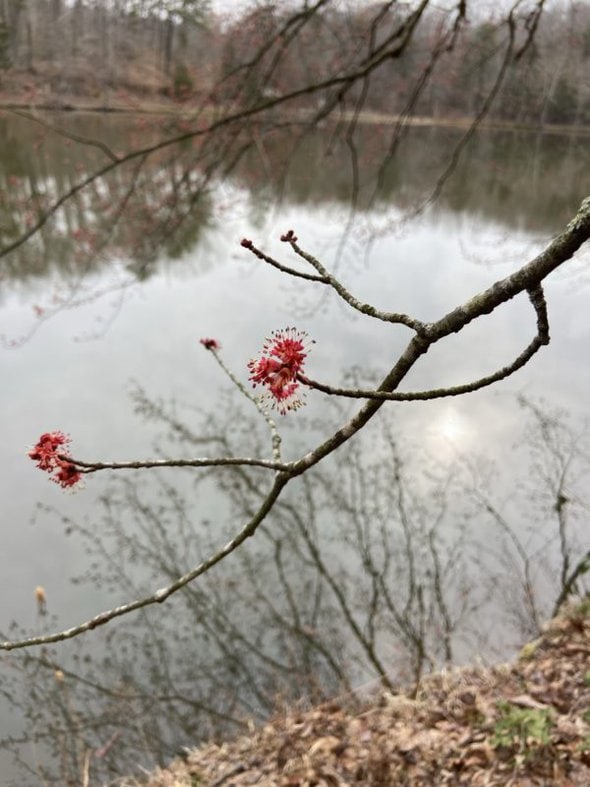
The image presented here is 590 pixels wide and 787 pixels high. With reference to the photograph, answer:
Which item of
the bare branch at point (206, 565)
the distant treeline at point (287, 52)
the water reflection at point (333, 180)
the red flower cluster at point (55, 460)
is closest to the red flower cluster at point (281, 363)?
the bare branch at point (206, 565)

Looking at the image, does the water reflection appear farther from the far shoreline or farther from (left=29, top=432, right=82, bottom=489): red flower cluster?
(left=29, top=432, right=82, bottom=489): red flower cluster

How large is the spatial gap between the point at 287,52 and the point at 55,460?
3.68m

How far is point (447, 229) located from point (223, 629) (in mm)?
9599

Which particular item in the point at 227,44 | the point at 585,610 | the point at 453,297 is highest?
the point at 453,297

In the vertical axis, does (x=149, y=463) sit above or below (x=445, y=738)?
above

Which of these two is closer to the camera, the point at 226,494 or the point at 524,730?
the point at 524,730

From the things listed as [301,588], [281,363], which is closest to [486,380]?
[281,363]

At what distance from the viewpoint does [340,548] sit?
5.80 metres

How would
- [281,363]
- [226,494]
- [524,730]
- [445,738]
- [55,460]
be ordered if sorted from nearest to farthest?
1. [281,363]
2. [55,460]
3. [524,730]
4. [445,738]
5. [226,494]

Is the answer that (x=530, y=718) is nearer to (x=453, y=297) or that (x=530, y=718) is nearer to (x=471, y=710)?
(x=471, y=710)

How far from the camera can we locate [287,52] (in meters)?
3.96

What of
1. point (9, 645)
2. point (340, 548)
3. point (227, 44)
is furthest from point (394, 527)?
point (9, 645)

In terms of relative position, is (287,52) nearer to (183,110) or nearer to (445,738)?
(183,110)

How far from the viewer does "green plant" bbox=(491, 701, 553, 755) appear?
3.02 meters
